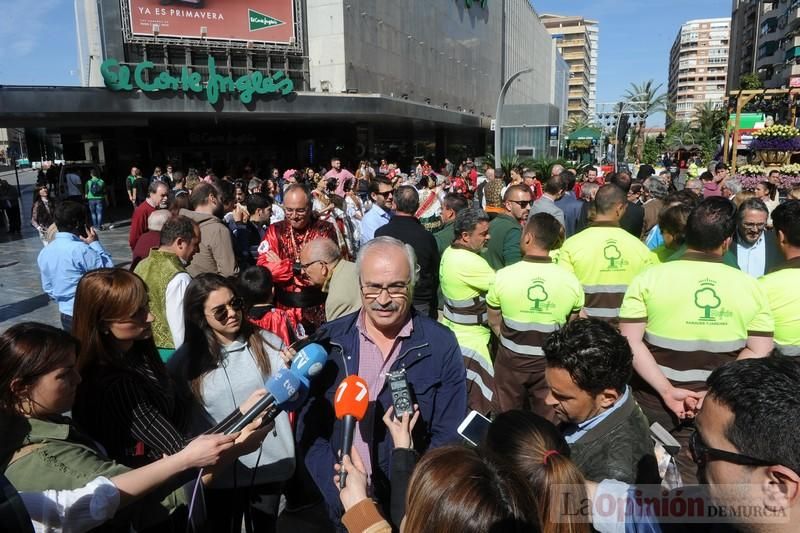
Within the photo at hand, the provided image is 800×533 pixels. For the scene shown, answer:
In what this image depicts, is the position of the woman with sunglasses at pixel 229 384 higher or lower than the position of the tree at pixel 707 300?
lower

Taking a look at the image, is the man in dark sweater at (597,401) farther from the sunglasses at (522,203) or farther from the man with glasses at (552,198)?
the man with glasses at (552,198)

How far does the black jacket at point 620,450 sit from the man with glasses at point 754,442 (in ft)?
1.46

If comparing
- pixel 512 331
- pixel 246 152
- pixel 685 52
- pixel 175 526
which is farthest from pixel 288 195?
pixel 685 52

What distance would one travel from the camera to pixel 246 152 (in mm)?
25531

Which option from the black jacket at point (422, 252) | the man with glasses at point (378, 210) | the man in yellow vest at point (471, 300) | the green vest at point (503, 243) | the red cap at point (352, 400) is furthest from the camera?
the man with glasses at point (378, 210)

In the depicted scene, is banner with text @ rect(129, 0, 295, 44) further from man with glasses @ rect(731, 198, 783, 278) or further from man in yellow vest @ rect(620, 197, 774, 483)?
man in yellow vest @ rect(620, 197, 774, 483)

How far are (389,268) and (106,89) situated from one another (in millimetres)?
17487

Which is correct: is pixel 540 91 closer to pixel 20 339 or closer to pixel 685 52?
pixel 20 339

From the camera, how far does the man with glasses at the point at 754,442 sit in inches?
51.9

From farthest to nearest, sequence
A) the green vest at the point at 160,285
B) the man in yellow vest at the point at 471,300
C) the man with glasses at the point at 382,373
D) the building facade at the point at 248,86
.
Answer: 1. the building facade at the point at 248,86
2. the man in yellow vest at the point at 471,300
3. the green vest at the point at 160,285
4. the man with glasses at the point at 382,373

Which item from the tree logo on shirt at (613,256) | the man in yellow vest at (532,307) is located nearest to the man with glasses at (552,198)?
the tree logo on shirt at (613,256)

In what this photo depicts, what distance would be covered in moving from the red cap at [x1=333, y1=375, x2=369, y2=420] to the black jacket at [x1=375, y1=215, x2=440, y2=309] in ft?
10.7

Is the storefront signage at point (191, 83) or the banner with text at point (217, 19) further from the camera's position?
the banner with text at point (217, 19)

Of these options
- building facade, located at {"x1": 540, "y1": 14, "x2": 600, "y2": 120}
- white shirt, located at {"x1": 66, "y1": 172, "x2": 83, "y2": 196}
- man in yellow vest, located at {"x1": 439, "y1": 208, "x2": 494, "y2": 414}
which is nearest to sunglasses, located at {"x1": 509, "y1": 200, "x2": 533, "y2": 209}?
man in yellow vest, located at {"x1": 439, "y1": 208, "x2": 494, "y2": 414}
